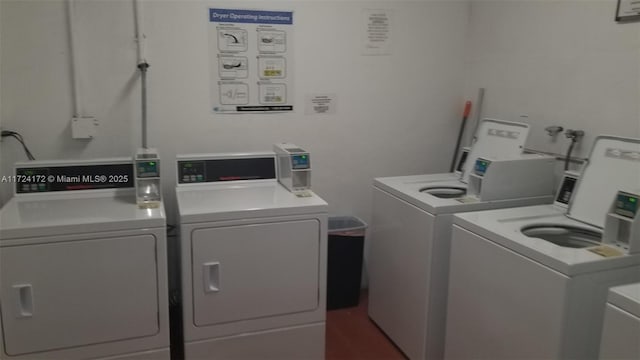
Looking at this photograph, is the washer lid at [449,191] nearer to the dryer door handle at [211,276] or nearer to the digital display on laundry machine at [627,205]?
the digital display on laundry machine at [627,205]

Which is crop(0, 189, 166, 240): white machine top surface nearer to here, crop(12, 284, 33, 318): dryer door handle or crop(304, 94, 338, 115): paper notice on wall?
crop(12, 284, 33, 318): dryer door handle

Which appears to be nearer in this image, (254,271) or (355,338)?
(254,271)

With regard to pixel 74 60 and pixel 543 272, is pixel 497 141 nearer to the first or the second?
pixel 543 272

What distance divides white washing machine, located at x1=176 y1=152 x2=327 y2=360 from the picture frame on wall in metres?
1.65

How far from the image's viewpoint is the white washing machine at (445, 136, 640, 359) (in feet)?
5.70

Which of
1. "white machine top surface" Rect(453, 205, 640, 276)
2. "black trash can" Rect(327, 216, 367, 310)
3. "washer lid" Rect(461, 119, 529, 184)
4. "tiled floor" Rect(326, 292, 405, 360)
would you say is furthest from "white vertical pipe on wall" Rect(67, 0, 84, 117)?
"washer lid" Rect(461, 119, 529, 184)

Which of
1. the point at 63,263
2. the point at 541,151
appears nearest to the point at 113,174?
the point at 63,263

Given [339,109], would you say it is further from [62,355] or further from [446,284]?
[62,355]

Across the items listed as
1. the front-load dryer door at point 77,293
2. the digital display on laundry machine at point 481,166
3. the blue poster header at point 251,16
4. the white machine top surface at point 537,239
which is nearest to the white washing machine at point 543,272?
the white machine top surface at point 537,239

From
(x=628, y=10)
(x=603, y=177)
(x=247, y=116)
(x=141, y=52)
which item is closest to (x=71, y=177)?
(x=141, y=52)

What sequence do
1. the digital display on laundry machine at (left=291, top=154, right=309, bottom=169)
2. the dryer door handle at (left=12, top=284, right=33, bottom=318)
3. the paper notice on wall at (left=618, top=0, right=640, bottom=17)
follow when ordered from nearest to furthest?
1. the dryer door handle at (left=12, top=284, right=33, bottom=318)
2. the paper notice on wall at (left=618, top=0, right=640, bottom=17)
3. the digital display on laundry machine at (left=291, top=154, right=309, bottom=169)

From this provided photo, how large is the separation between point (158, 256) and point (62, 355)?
0.54m

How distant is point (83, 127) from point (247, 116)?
883 millimetres

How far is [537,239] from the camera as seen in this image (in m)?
1.93
